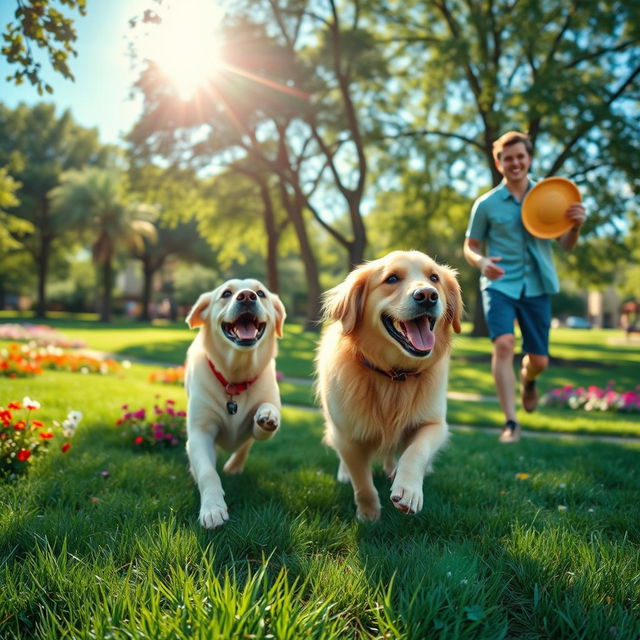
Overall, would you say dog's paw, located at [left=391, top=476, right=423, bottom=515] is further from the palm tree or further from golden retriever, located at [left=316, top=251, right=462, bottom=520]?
the palm tree

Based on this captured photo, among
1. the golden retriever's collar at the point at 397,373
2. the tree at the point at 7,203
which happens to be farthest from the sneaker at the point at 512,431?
the tree at the point at 7,203

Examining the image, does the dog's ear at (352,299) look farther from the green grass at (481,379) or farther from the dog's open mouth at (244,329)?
the green grass at (481,379)

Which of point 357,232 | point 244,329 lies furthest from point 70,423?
point 357,232

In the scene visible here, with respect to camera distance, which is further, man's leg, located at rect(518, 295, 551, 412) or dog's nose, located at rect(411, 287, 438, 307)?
man's leg, located at rect(518, 295, 551, 412)

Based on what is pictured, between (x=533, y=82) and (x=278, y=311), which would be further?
(x=533, y=82)

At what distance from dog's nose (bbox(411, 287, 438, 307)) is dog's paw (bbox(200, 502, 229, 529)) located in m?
1.45

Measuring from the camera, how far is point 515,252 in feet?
15.8

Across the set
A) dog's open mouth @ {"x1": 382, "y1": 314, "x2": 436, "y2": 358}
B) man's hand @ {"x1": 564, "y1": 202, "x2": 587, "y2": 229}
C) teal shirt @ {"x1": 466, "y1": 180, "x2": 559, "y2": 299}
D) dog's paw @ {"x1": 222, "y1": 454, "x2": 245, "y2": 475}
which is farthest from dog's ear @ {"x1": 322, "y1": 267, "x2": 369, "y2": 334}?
man's hand @ {"x1": 564, "y1": 202, "x2": 587, "y2": 229}

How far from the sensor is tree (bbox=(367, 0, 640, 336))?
42.1 ft

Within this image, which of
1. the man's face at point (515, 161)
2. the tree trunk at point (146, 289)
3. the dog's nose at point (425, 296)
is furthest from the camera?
the tree trunk at point (146, 289)

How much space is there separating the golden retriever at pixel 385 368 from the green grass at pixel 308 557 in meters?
0.35

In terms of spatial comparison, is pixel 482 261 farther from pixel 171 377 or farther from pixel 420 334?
pixel 171 377

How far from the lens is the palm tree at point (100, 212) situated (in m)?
Result: 34.9

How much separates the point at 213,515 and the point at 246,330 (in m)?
1.17
